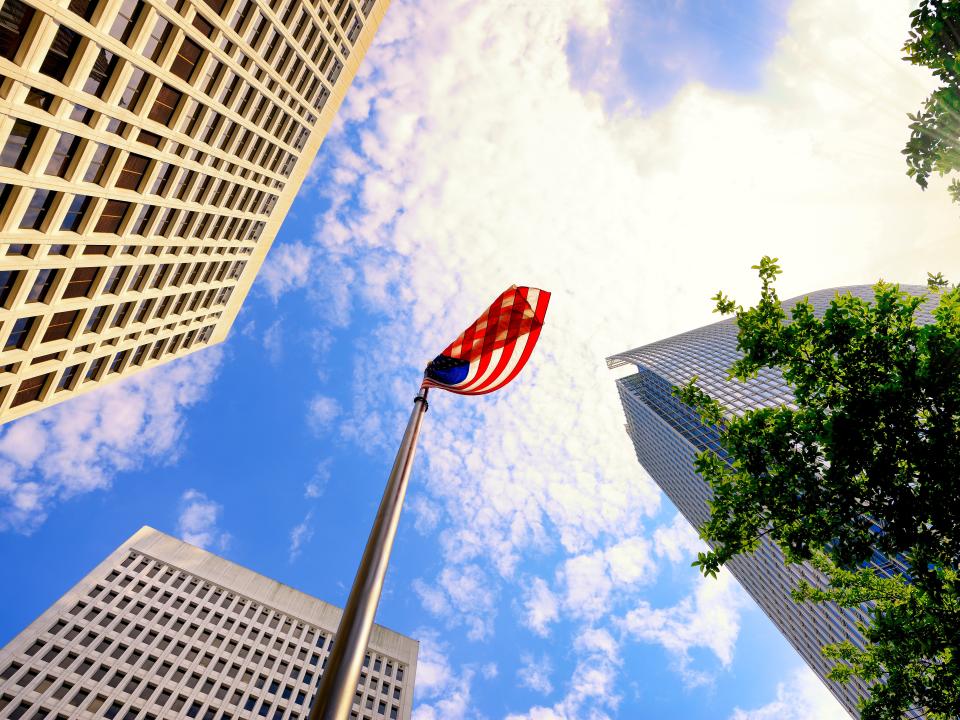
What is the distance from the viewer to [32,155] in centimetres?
1977

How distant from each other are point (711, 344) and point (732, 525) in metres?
108

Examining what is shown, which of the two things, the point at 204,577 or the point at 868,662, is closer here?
the point at 868,662

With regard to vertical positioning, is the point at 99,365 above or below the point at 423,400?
below

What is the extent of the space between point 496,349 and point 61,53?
72.6 ft

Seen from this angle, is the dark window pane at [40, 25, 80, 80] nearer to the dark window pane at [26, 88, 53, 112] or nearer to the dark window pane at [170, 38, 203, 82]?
the dark window pane at [26, 88, 53, 112]

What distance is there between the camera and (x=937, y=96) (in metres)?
12.3

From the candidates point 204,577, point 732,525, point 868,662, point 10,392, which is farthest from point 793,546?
point 204,577

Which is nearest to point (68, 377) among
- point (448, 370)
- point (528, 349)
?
point (448, 370)

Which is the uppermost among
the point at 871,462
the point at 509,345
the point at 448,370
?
the point at 871,462

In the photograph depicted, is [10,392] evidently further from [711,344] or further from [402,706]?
[711,344]

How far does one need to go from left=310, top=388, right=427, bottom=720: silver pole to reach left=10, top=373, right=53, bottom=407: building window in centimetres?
2903

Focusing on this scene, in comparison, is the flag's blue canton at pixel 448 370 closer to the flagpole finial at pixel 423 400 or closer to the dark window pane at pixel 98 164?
the flagpole finial at pixel 423 400

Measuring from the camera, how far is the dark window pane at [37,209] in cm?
2084

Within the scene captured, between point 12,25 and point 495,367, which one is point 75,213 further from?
point 495,367
